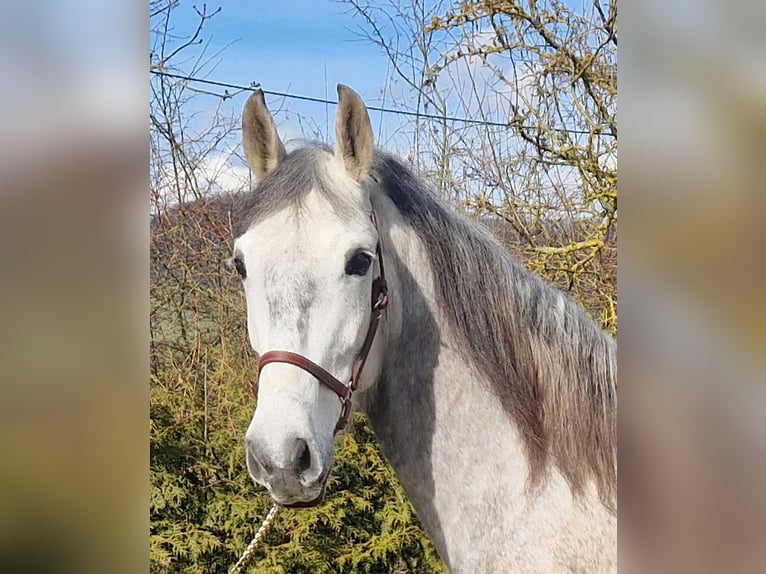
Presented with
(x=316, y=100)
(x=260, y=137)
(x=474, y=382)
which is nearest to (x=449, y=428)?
(x=474, y=382)

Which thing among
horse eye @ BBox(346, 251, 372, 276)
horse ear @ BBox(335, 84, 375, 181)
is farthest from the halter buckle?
horse ear @ BBox(335, 84, 375, 181)

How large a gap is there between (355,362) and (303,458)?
19cm

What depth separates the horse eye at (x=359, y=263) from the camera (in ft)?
3.86

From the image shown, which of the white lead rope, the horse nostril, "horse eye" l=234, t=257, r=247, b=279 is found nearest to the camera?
the horse nostril

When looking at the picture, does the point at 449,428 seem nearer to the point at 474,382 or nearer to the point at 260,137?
the point at 474,382

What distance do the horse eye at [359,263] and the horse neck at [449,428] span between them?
→ 70 mm

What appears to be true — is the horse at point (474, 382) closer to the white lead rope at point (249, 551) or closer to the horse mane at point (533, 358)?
the horse mane at point (533, 358)

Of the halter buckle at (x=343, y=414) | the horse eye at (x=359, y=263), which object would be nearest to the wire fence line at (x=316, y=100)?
the horse eye at (x=359, y=263)

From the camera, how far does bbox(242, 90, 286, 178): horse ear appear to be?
130 cm

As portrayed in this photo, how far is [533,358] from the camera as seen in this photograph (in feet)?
4.14

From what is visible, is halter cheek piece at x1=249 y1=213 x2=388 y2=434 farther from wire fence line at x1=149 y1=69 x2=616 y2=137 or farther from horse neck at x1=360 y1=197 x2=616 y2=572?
wire fence line at x1=149 y1=69 x2=616 y2=137

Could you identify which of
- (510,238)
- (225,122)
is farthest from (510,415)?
(225,122)

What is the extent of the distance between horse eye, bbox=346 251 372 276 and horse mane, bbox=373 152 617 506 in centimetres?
14
